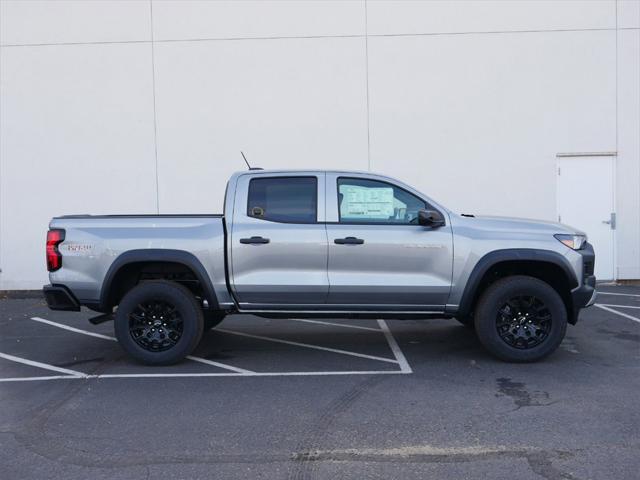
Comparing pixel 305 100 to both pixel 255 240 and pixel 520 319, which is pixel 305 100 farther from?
pixel 520 319

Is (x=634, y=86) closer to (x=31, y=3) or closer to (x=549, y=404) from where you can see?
(x=549, y=404)

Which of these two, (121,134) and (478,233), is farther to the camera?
(121,134)

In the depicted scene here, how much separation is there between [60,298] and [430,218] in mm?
3827

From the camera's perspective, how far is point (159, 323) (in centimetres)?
692

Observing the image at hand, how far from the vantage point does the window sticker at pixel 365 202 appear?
6.87 metres

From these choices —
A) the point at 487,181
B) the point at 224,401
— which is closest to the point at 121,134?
the point at 487,181

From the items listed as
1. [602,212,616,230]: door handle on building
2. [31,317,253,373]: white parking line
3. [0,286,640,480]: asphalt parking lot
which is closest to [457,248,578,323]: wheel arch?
[0,286,640,480]: asphalt parking lot

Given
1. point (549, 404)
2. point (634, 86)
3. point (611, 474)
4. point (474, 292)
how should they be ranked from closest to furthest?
point (611, 474)
point (549, 404)
point (474, 292)
point (634, 86)

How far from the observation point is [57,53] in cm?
1286

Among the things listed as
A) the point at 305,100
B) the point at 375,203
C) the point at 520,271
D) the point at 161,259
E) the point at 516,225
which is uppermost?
the point at 305,100

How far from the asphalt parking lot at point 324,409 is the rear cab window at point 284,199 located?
157 centimetres

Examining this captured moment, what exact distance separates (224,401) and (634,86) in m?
10.4

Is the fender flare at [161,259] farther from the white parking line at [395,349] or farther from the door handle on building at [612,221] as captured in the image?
the door handle on building at [612,221]

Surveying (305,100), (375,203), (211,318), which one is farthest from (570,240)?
(305,100)
